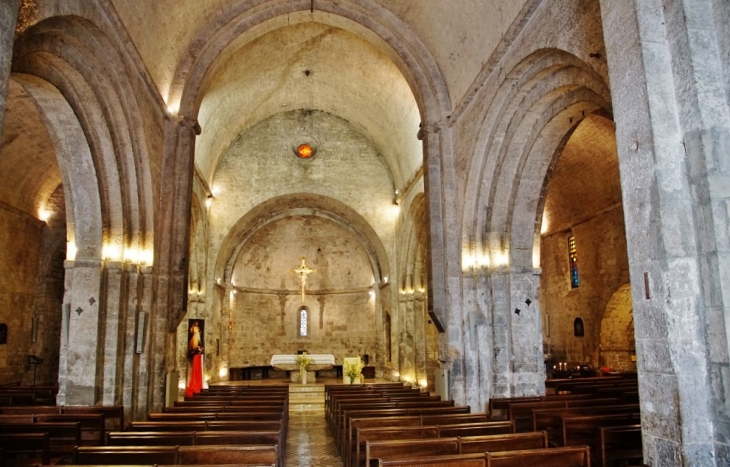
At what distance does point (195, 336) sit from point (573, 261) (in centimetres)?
1309

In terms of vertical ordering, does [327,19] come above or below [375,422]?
above

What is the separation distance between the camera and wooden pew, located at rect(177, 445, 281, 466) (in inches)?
215

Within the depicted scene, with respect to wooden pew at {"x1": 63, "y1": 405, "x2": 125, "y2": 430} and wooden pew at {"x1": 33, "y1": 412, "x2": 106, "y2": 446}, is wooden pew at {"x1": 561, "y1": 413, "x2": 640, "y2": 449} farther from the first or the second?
wooden pew at {"x1": 63, "y1": 405, "x2": 125, "y2": 430}

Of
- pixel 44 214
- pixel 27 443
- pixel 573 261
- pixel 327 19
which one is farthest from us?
pixel 573 261

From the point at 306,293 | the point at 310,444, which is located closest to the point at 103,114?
the point at 310,444

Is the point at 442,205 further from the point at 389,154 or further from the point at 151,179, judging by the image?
the point at 389,154

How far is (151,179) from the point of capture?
440 inches

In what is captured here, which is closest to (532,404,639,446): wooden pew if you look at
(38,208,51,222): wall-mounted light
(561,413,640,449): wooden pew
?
(561,413,640,449): wooden pew

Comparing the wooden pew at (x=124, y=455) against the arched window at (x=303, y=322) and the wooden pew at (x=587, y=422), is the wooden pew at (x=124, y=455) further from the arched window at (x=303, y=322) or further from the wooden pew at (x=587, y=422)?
the arched window at (x=303, y=322)

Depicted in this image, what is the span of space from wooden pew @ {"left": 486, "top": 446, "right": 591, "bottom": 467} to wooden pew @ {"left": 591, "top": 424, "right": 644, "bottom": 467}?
1.47 metres

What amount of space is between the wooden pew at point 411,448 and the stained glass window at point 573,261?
14819mm

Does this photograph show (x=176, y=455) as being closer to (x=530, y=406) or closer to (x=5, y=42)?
(x=5, y=42)

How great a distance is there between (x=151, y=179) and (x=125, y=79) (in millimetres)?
2137

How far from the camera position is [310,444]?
1111cm
